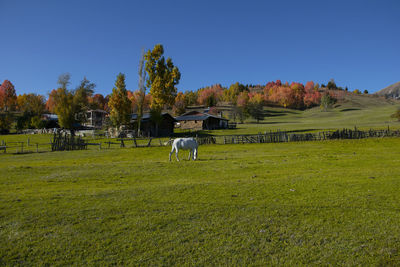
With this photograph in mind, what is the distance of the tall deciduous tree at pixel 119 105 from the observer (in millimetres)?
57094

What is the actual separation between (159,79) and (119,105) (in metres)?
11.1

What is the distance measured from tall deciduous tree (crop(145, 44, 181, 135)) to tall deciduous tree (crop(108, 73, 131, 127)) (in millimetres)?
6406

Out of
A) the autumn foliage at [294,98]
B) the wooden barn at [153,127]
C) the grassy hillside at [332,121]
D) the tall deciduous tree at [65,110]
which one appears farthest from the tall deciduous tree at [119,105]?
the autumn foliage at [294,98]

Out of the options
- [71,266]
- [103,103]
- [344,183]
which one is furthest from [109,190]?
[103,103]

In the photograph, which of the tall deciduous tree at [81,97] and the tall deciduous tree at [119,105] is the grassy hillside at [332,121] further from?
the tall deciduous tree at [81,97]

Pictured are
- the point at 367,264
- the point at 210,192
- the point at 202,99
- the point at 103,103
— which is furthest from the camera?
the point at 202,99

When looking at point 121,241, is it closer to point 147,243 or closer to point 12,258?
point 147,243

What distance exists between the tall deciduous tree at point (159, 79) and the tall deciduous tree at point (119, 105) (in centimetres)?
641

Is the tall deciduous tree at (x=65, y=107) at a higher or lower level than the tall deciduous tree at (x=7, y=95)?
lower

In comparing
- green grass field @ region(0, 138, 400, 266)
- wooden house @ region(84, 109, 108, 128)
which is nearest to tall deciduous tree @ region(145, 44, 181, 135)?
wooden house @ region(84, 109, 108, 128)

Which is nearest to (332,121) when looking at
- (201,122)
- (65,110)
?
(201,122)

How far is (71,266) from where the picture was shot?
4.87 meters

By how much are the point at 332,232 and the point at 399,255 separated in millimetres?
1311

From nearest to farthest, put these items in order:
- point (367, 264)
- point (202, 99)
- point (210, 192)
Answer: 1. point (367, 264)
2. point (210, 192)
3. point (202, 99)
